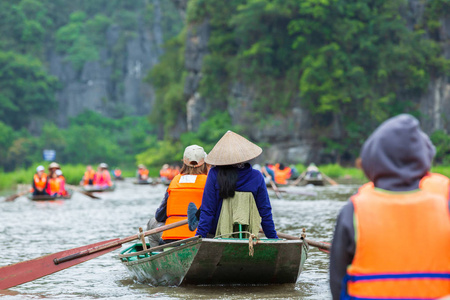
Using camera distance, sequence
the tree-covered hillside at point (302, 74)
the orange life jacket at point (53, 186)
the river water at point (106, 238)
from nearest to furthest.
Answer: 1. the river water at point (106, 238)
2. the orange life jacket at point (53, 186)
3. the tree-covered hillside at point (302, 74)

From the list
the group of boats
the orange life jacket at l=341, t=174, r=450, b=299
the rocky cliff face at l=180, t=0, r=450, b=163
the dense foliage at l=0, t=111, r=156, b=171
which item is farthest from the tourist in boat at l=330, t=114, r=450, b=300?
the dense foliage at l=0, t=111, r=156, b=171

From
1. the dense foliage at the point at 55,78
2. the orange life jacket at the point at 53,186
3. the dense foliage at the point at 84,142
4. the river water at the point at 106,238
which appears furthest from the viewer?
the dense foliage at the point at 55,78

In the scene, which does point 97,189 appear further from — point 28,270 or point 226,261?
point 226,261

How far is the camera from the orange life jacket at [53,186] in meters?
18.9

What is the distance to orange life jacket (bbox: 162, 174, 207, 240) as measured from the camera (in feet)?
21.2

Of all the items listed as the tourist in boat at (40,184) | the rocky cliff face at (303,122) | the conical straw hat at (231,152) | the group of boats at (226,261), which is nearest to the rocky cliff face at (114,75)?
the rocky cliff face at (303,122)

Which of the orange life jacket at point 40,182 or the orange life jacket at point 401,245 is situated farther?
the orange life jacket at point 40,182

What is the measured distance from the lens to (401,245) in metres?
2.47

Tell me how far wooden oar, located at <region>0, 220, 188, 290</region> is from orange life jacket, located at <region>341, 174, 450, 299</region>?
168 inches

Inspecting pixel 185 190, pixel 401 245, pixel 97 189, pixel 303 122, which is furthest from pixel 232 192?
pixel 303 122

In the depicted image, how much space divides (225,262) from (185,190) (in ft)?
2.88

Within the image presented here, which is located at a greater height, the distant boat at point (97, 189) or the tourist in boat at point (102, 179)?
the tourist in boat at point (102, 179)

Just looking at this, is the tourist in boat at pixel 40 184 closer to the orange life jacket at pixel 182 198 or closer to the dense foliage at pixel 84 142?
the orange life jacket at pixel 182 198

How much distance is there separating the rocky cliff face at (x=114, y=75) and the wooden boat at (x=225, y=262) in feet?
201
